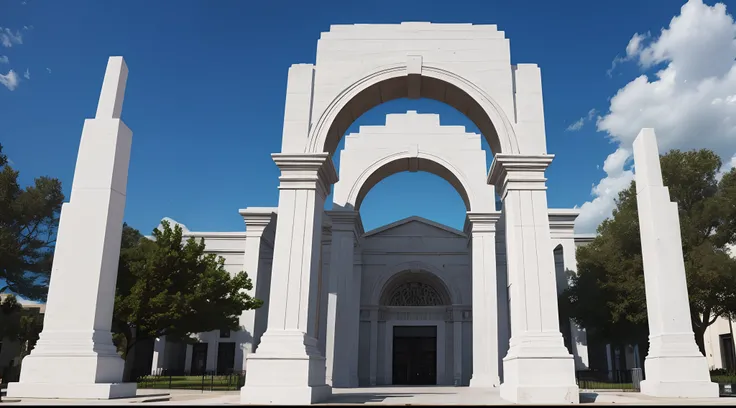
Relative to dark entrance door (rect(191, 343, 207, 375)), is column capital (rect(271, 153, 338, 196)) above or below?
above

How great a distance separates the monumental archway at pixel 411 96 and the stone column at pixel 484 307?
7544mm

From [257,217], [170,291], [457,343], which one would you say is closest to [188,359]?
[257,217]

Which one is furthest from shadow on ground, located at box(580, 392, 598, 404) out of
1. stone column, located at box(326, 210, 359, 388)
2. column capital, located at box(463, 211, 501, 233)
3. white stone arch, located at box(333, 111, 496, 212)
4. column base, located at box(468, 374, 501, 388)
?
white stone arch, located at box(333, 111, 496, 212)

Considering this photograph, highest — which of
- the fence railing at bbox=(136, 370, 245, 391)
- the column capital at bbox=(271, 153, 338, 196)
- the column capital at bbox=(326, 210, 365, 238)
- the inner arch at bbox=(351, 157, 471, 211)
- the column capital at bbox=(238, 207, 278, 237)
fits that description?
the inner arch at bbox=(351, 157, 471, 211)

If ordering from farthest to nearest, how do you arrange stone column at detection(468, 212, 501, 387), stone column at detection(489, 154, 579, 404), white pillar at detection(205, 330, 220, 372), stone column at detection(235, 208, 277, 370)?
white pillar at detection(205, 330, 220, 372) → stone column at detection(235, 208, 277, 370) → stone column at detection(468, 212, 501, 387) → stone column at detection(489, 154, 579, 404)

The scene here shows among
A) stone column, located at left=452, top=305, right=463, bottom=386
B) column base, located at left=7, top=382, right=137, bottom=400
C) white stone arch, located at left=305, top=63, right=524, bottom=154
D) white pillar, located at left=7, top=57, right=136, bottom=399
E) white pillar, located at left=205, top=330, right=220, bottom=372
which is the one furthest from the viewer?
white pillar, located at left=205, top=330, right=220, bottom=372

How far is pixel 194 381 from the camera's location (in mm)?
25141

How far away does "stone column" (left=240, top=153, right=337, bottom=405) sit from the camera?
39.9 feet

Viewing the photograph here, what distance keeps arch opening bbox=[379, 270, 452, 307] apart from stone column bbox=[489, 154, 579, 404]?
686 inches

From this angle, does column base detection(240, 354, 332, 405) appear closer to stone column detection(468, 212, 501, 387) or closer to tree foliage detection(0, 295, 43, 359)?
stone column detection(468, 212, 501, 387)

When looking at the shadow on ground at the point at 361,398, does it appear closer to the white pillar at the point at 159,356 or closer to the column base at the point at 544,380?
the column base at the point at 544,380

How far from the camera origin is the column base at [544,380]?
11.8 meters

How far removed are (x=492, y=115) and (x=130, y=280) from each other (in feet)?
48.9

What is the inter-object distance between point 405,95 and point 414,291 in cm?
1847
